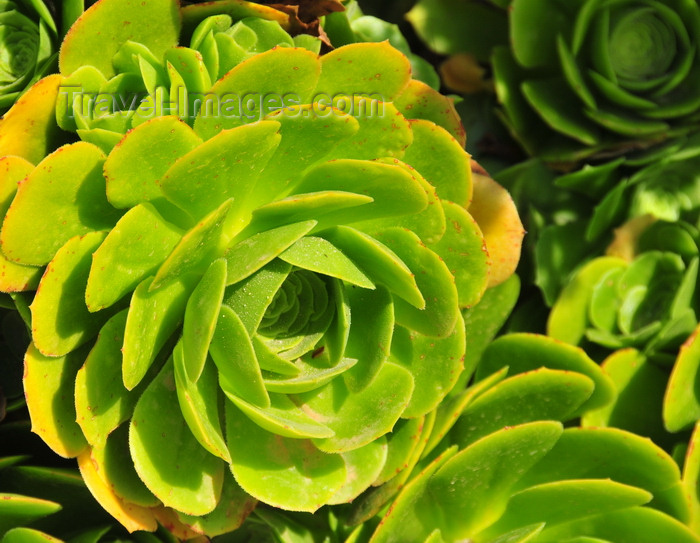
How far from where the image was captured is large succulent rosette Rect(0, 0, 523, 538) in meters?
0.49

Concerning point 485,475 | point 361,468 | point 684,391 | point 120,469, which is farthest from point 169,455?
point 684,391

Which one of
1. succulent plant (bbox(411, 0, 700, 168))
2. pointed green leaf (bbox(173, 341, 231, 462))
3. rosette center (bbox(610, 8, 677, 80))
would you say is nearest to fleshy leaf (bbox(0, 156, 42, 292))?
pointed green leaf (bbox(173, 341, 231, 462))

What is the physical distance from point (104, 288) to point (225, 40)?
185 mm

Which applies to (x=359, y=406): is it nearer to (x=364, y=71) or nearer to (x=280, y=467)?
(x=280, y=467)

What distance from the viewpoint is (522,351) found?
71 cm

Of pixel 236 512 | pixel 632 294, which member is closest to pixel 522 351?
pixel 632 294

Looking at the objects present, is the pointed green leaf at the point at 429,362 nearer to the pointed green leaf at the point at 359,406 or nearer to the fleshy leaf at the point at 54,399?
the pointed green leaf at the point at 359,406

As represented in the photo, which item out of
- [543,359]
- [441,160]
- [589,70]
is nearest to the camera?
[441,160]

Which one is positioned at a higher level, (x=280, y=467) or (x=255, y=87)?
(x=255, y=87)

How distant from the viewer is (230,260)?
513mm

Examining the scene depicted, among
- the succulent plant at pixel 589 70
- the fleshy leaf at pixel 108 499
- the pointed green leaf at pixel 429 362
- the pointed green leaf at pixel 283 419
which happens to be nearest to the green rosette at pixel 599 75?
the succulent plant at pixel 589 70

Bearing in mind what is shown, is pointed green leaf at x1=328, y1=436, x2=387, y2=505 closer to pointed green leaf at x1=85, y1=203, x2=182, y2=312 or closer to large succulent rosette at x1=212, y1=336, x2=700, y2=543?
large succulent rosette at x1=212, y1=336, x2=700, y2=543

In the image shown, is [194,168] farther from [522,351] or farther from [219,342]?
[522,351]

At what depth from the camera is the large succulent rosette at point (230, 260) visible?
1.62 feet
